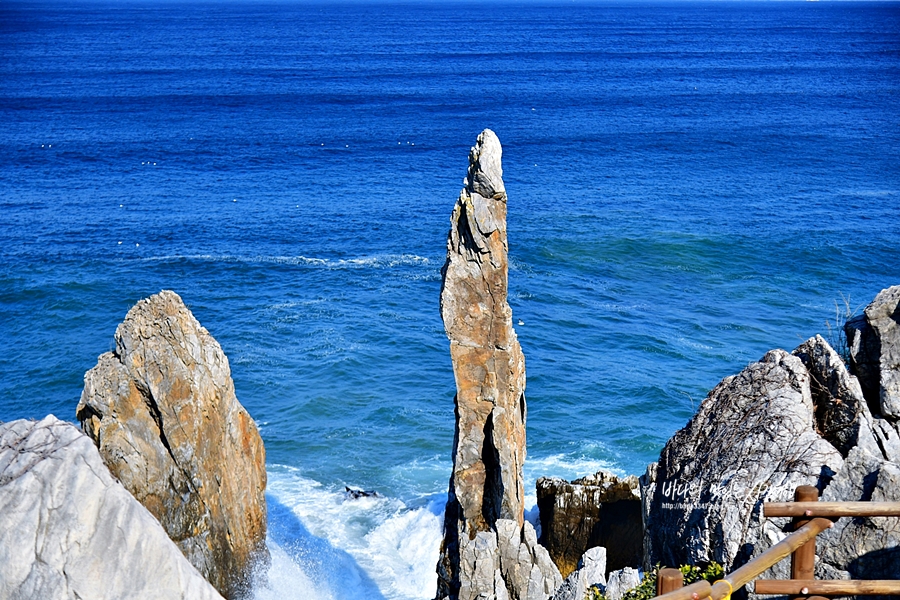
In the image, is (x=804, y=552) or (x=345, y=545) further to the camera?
(x=345, y=545)

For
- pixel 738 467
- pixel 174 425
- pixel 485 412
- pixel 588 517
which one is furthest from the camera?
pixel 588 517

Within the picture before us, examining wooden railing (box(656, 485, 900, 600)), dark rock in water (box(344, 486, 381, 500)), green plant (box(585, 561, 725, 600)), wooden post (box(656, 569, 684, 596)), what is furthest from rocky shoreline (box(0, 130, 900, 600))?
dark rock in water (box(344, 486, 381, 500))

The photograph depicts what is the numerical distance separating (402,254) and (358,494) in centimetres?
2178

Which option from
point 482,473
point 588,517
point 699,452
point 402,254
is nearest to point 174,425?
point 482,473

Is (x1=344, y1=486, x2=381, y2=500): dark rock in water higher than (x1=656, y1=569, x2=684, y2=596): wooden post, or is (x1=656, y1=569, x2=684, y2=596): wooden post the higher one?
(x1=344, y1=486, x2=381, y2=500): dark rock in water

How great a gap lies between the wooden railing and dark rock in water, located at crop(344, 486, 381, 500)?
2220 centimetres

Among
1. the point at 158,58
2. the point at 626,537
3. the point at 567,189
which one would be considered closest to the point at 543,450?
the point at 626,537

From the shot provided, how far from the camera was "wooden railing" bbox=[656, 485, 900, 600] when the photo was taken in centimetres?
730

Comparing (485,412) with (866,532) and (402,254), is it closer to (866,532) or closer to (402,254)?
(866,532)

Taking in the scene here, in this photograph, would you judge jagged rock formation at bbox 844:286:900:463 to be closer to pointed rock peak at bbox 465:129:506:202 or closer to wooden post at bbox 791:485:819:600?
wooden post at bbox 791:485:819:600

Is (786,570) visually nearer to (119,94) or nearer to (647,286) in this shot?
(647,286)

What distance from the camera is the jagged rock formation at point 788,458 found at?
344 inches

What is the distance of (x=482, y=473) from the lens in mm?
20734

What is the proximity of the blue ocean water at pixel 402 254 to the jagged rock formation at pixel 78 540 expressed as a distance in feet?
63.7
